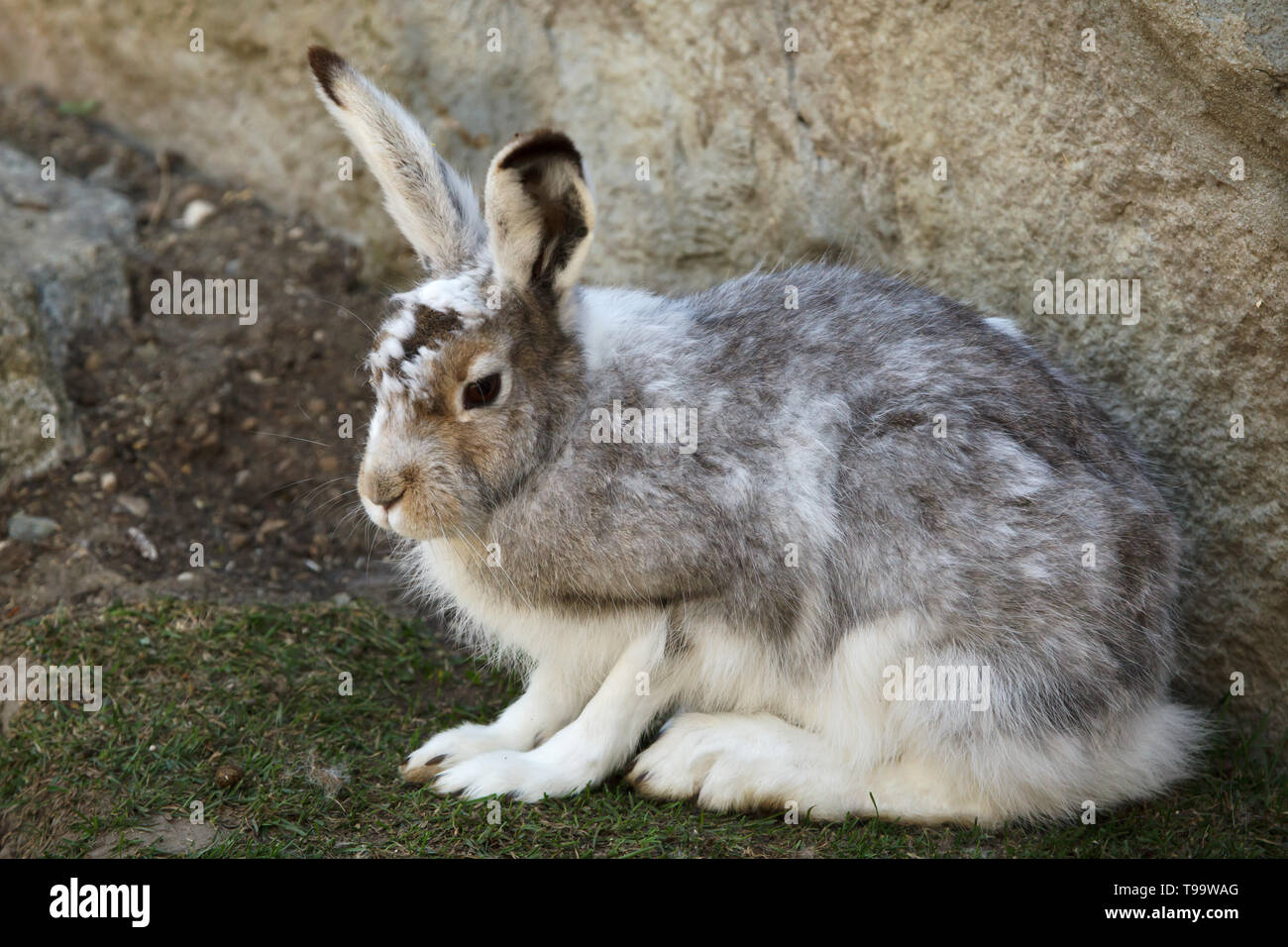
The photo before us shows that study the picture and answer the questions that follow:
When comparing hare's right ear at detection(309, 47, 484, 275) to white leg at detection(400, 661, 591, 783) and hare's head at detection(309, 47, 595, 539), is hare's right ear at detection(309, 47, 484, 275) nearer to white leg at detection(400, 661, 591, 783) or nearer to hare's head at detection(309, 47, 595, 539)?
hare's head at detection(309, 47, 595, 539)

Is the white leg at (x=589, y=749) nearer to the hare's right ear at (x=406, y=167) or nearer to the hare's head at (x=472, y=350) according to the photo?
the hare's head at (x=472, y=350)

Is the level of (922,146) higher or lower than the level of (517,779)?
higher

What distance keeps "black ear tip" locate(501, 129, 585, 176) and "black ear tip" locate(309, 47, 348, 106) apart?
830 millimetres

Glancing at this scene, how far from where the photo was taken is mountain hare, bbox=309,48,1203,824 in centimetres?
405

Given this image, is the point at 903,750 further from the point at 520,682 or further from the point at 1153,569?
the point at 520,682

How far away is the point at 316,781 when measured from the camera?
174 inches

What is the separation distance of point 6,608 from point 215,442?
3.84 feet

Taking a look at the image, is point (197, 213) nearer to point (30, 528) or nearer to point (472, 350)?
point (30, 528)

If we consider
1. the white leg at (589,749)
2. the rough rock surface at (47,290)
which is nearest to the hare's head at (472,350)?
the white leg at (589,749)

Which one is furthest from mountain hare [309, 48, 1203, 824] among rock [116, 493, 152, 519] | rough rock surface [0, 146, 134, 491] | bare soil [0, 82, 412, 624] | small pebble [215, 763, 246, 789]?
rough rock surface [0, 146, 134, 491]

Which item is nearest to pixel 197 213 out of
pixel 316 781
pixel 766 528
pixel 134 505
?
pixel 134 505

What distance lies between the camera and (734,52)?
18.5 ft

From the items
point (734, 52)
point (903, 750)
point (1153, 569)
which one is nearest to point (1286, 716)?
point (1153, 569)

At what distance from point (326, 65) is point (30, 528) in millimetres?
2509
